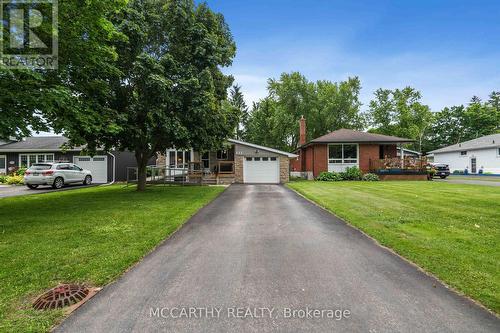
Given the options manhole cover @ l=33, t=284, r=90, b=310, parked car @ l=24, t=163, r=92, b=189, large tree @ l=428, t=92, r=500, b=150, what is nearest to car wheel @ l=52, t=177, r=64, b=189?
parked car @ l=24, t=163, r=92, b=189

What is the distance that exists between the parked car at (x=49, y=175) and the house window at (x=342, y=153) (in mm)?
20687

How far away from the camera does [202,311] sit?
281 cm

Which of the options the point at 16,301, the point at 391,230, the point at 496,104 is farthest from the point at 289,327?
the point at 496,104

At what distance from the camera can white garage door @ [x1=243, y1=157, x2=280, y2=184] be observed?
71.9 feet

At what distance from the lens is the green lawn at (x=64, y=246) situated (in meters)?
2.98

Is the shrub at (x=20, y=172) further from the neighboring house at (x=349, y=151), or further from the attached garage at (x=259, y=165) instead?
the neighboring house at (x=349, y=151)

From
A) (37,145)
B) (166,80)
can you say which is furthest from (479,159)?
(37,145)

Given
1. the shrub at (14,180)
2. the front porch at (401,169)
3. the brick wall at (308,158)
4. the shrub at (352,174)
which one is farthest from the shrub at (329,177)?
the shrub at (14,180)

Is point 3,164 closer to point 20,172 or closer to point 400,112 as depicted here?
point 20,172

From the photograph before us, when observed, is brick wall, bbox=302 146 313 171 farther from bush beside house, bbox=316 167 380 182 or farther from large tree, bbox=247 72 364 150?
large tree, bbox=247 72 364 150

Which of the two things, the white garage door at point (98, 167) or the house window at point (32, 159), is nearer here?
the white garage door at point (98, 167)

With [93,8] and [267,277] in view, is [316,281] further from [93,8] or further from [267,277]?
[93,8]

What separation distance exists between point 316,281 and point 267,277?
66 cm

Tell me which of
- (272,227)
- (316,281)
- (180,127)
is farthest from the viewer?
(180,127)
